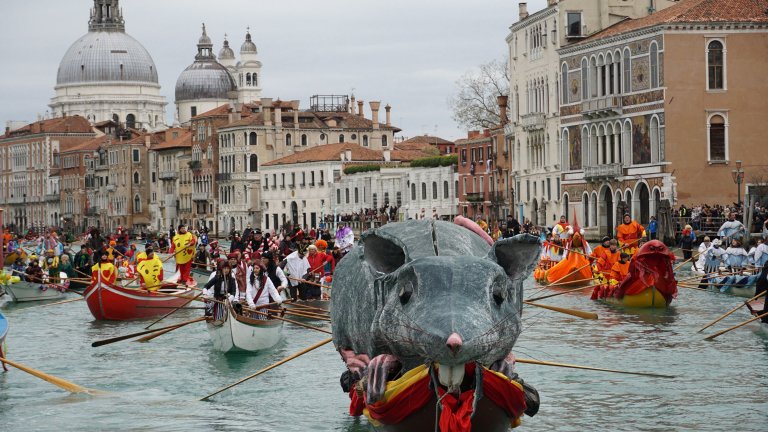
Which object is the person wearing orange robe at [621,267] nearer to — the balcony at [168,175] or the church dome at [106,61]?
the balcony at [168,175]

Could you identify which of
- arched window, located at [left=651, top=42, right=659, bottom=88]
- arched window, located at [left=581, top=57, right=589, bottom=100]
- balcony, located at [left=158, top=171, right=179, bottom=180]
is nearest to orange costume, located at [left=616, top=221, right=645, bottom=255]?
arched window, located at [left=651, top=42, right=659, bottom=88]

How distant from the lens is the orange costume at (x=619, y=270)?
98.6 ft

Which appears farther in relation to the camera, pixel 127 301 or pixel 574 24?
pixel 574 24

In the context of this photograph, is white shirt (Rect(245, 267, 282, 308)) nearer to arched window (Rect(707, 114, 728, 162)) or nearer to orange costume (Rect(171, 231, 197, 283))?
orange costume (Rect(171, 231, 197, 283))

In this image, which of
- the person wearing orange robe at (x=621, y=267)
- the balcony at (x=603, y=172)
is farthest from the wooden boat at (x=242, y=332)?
the balcony at (x=603, y=172)

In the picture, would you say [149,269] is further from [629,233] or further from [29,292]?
[629,233]

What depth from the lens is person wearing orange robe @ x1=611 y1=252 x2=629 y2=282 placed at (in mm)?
30097

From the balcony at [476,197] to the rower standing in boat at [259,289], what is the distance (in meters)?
60.5

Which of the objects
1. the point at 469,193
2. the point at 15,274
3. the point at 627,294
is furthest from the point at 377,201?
the point at 627,294

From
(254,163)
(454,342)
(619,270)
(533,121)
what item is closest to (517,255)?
(454,342)

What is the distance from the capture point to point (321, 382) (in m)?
19.4

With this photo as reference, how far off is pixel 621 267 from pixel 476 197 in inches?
2026

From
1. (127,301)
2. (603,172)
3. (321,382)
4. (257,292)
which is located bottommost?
(321,382)

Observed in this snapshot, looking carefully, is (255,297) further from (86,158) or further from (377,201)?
(86,158)
